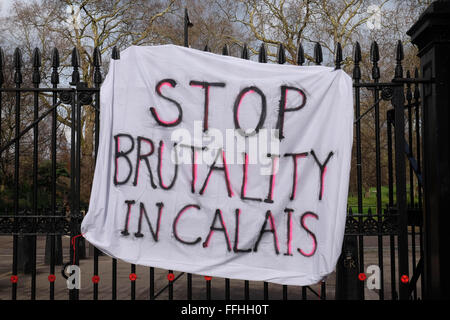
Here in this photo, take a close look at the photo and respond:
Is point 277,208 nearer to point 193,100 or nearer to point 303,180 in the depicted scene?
point 303,180

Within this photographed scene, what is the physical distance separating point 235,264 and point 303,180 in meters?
0.91

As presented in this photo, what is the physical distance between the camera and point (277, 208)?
139 inches

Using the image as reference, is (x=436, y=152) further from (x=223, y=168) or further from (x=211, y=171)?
(x=211, y=171)

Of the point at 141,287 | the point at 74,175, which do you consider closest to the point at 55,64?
the point at 74,175

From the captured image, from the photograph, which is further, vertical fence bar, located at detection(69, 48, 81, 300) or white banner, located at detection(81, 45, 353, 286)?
vertical fence bar, located at detection(69, 48, 81, 300)

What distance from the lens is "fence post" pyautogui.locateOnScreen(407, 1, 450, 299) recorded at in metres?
3.42

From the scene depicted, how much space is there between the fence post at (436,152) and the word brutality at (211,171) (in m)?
0.88

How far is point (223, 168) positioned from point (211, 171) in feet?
0.35

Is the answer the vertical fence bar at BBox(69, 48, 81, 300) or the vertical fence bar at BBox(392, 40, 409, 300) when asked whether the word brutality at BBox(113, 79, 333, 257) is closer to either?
the vertical fence bar at BBox(69, 48, 81, 300)

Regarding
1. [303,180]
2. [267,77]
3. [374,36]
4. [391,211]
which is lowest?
[391,211]

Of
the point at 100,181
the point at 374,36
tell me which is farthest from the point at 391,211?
the point at 374,36

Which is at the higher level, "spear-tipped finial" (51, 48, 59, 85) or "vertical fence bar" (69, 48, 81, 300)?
"spear-tipped finial" (51, 48, 59, 85)

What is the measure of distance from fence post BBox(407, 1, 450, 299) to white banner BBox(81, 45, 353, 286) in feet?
2.30

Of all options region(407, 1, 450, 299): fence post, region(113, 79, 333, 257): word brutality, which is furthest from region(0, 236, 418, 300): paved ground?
region(407, 1, 450, 299): fence post
